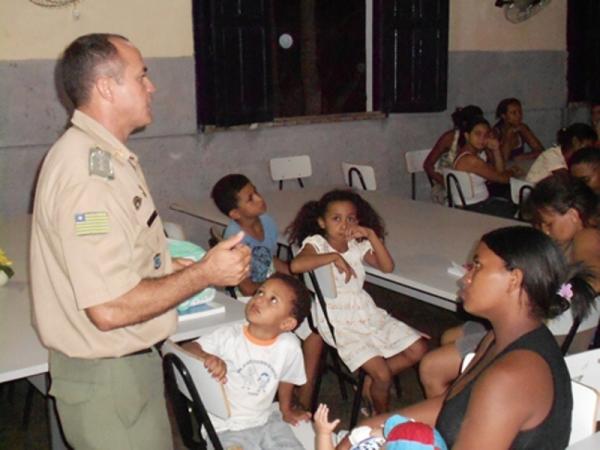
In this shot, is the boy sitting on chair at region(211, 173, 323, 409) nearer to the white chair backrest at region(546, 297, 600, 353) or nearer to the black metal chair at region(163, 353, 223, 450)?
the black metal chair at region(163, 353, 223, 450)

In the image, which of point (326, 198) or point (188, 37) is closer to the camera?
point (326, 198)

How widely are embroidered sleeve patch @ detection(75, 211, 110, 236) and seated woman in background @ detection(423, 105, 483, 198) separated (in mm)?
4457

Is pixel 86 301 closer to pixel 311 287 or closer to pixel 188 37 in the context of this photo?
pixel 311 287

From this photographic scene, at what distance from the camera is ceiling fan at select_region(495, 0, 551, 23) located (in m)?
7.44

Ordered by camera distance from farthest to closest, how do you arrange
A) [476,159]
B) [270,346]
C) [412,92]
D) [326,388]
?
[412,92] < [476,159] < [326,388] < [270,346]

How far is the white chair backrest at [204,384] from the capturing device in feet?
7.08

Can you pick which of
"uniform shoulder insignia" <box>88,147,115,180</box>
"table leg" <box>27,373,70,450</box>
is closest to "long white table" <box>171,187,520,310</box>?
"table leg" <box>27,373,70,450</box>

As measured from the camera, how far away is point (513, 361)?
1.74 m

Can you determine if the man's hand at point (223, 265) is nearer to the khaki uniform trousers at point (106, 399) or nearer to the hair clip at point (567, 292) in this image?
the khaki uniform trousers at point (106, 399)

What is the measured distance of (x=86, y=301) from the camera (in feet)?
5.99

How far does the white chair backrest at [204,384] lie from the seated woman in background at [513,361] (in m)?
0.63

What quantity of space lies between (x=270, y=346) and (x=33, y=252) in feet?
2.84

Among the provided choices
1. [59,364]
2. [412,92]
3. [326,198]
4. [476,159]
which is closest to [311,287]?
[326,198]

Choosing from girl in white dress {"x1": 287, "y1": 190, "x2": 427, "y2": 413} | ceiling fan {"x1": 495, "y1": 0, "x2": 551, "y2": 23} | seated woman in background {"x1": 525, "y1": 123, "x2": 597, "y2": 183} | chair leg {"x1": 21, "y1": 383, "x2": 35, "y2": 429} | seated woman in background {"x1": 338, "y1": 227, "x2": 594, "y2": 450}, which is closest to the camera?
seated woman in background {"x1": 338, "y1": 227, "x2": 594, "y2": 450}
